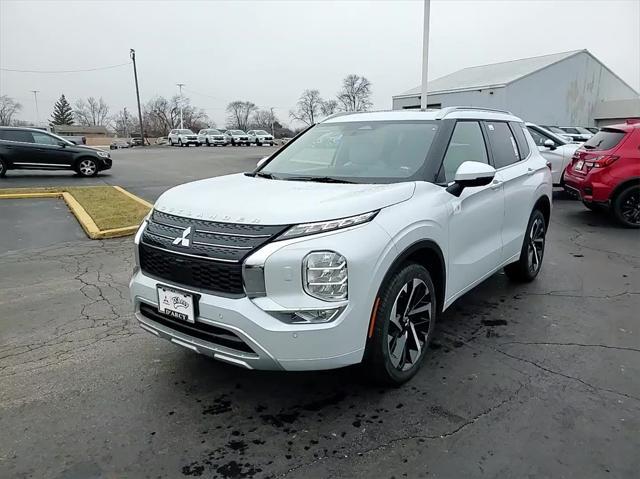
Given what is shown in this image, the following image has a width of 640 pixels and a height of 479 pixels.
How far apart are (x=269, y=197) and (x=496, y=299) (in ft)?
9.47

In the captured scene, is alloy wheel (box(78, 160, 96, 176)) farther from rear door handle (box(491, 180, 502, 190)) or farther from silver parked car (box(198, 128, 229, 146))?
silver parked car (box(198, 128, 229, 146))

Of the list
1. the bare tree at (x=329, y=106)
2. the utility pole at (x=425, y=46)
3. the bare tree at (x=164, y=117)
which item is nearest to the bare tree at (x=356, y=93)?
the bare tree at (x=329, y=106)

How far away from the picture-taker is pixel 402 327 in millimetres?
3080

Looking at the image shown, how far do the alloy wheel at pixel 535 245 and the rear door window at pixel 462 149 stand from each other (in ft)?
4.47

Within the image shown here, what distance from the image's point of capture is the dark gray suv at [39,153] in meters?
15.0

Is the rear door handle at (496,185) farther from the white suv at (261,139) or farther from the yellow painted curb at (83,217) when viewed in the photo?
the white suv at (261,139)

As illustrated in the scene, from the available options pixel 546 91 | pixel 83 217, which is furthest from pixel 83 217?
pixel 546 91

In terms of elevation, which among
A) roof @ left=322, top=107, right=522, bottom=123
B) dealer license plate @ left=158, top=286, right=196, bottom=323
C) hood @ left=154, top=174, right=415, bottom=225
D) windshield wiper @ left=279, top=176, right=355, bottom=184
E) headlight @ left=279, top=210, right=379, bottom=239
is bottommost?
dealer license plate @ left=158, top=286, right=196, bottom=323

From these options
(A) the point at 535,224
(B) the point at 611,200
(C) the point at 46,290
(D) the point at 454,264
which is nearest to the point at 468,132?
(D) the point at 454,264

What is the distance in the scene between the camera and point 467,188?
3680 mm

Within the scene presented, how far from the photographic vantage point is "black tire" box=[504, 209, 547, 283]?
16.5 feet

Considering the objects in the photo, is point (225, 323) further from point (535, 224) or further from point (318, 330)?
point (535, 224)

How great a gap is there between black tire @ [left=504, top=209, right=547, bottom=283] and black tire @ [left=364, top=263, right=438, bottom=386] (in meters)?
2.07

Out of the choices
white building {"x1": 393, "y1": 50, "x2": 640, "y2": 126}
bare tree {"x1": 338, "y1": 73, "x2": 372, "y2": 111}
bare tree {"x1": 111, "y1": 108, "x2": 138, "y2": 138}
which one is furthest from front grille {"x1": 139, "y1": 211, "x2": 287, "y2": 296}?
bare tree {"x1": 111, "y1": 108, "x2": 138, "y2": 138}
